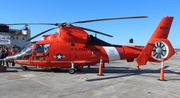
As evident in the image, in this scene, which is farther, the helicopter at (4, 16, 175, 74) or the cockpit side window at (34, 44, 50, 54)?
the cockpit side window at (34, 44, 50, 54)

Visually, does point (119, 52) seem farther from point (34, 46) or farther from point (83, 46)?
point (34, 46)

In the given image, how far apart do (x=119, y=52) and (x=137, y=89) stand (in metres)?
5.21

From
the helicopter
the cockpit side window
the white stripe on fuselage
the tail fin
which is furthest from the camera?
the white stripe on fuselage

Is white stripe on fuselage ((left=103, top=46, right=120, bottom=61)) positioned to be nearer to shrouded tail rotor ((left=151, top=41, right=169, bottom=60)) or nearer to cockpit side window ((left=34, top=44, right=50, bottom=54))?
shrouded tail rotor ((left=151, top=41, right=169, bottom=60))

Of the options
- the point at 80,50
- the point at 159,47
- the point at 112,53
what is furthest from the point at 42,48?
the point at 159,47

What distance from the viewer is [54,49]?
11578 mm

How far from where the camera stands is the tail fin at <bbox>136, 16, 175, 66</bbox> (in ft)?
37.2

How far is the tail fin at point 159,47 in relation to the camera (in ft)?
37.2

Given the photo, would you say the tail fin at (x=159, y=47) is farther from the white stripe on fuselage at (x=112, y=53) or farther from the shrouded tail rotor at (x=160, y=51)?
the white stripe on fuselage at (x=112, y=53)

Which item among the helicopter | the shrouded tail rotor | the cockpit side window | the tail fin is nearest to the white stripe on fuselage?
the helicopter

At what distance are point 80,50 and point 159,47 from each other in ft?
18.0

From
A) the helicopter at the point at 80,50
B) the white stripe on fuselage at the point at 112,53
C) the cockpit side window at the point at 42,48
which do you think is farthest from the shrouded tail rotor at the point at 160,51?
the cockpit side window at the point at 42,48

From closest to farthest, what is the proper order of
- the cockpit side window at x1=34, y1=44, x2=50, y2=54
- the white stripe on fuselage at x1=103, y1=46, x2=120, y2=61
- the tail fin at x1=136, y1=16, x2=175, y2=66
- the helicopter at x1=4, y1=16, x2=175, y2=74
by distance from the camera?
→ the tail fin at x1=136, y1=16, x2=175, y2=66, the helicopter at x1=4, y1=16, x2=175, y2=74, the cockpit side window at x1=34, y1=44, x2=50, y2=54, the white stripe on fuselage at x1=103, y1=46, x2=120, y2=61

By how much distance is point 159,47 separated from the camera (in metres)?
11.7
